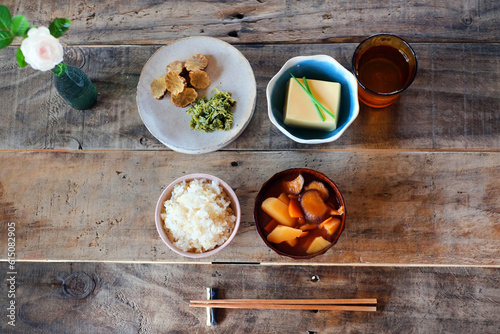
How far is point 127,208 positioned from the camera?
136cm

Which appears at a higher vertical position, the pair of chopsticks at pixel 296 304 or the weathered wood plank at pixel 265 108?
the weathered wood plank at pixel 265 108

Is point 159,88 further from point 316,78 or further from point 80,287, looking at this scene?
point 80,287

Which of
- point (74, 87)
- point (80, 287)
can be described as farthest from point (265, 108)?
point (80, 287)

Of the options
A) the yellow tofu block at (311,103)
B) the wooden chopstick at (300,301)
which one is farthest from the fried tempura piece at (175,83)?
the wooden chopstick at (300,301)

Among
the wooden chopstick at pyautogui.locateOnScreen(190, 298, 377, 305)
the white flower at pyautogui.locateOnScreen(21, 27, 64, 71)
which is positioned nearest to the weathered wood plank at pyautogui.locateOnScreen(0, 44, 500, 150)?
the white flower at pyautogui.locateOnScreen(21, 27, 64, 71)

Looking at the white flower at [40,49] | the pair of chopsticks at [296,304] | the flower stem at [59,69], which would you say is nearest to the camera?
the white flower at [40,49]

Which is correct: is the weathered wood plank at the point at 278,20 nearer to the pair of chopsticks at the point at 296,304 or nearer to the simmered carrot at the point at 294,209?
the simmered carrot at the point at 294,209

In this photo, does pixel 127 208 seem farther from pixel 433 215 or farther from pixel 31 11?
pixel 433 215

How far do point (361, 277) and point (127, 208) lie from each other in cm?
78

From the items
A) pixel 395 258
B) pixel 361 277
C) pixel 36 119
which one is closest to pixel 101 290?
pixel 36 119

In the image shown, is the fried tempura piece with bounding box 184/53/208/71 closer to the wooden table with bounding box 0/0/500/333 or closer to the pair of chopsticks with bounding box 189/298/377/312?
the wooden table with bounding box 0/0/500/333

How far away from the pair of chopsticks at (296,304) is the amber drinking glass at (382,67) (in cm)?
62

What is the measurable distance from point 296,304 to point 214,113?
63 cm

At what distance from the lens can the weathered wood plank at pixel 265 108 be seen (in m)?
1.35
